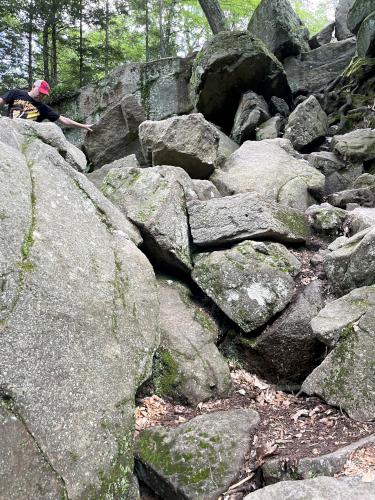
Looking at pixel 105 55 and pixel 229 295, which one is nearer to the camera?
pixel 229 295

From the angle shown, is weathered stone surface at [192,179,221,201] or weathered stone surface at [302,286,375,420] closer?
weathered stone surface at [302,286,375,420]

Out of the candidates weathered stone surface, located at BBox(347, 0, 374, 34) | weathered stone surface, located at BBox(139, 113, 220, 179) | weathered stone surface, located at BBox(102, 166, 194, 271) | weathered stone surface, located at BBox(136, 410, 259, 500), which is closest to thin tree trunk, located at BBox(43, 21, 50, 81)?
weathered stone surface, located at BBox(347, 0, 374, 34)

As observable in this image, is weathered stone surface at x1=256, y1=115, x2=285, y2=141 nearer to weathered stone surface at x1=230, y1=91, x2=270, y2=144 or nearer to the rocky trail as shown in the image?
weathered stone surface at x1=230, y1=91, x2=270, y2=144

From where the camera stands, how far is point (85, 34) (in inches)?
1134

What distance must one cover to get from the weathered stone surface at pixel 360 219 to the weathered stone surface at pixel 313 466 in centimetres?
435

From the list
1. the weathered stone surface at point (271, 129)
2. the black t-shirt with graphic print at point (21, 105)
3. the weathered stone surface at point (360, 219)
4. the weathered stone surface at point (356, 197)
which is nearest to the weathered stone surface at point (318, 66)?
the weathered stone surface at point (271, 129)

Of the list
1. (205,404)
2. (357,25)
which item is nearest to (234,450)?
(205,404)

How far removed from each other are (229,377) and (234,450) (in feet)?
5.49

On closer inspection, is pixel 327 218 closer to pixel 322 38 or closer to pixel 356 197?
pixel 356 197

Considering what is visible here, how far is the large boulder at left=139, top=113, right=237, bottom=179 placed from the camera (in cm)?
999

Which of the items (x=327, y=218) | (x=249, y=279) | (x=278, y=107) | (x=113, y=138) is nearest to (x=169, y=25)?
(x=278, y=107)

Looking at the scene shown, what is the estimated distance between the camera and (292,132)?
12977 millimetres

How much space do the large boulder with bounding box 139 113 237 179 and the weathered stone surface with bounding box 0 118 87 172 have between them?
220 cm

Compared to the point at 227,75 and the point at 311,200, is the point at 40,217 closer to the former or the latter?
the point at 311,200
